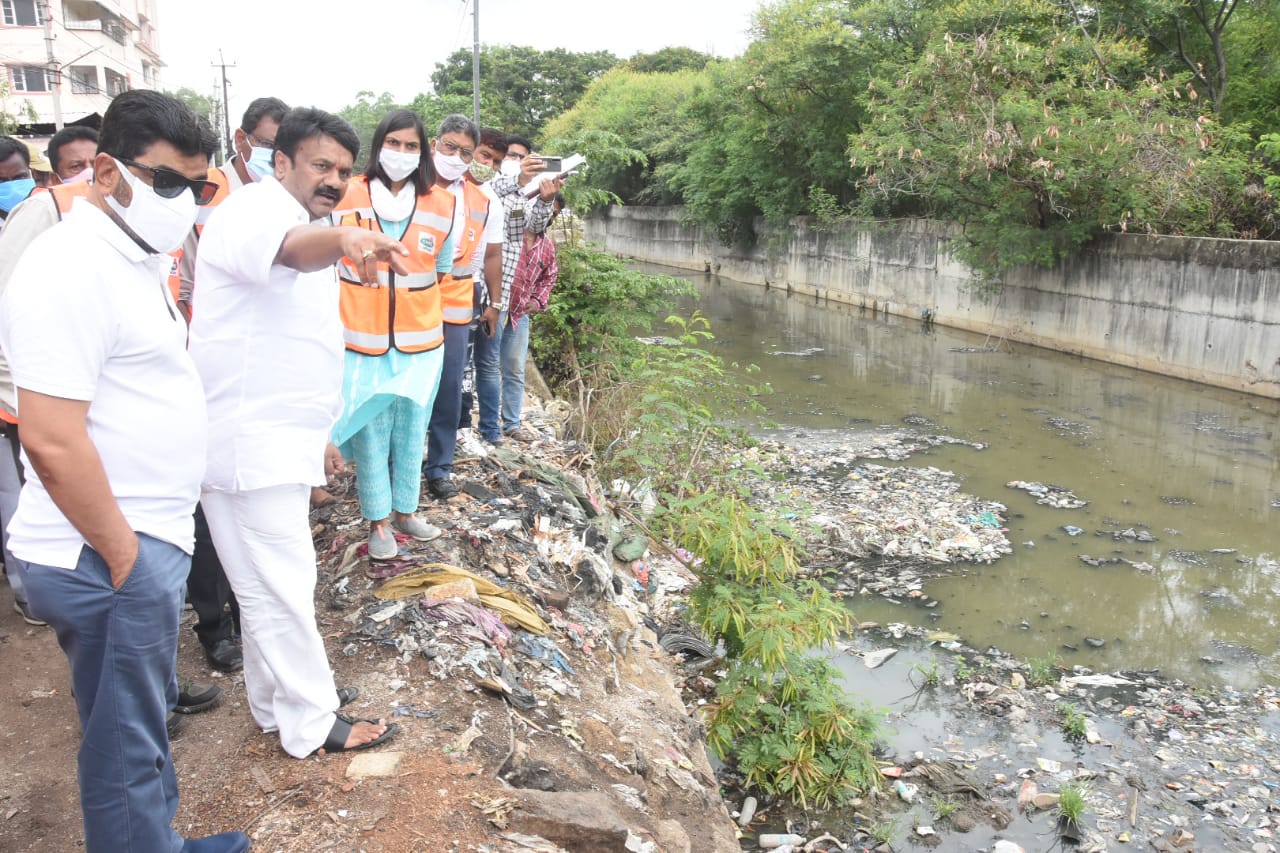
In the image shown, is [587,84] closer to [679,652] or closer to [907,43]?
[907,43]

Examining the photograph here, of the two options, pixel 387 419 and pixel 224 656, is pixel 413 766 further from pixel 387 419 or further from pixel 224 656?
pixel 387 419

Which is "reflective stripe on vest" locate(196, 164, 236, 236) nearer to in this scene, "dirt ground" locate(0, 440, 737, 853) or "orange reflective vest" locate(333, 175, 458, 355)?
"orange reflective vest" locate(333, 175, 458, 355)

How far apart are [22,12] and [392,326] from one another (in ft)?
121

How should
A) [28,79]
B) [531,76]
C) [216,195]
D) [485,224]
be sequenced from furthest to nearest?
[531,76]
[28,79]
[485,224]
[216,195]

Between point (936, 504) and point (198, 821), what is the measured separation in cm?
617

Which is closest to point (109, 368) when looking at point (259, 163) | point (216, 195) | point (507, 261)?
point (216, 195)

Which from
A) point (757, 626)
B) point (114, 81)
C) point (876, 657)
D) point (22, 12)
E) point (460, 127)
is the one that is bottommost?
point (876, 657)

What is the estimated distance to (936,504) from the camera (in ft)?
24.5

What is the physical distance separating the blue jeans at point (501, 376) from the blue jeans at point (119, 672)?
3358mm

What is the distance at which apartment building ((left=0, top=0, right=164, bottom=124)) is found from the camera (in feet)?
102

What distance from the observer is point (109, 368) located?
1.82 metres

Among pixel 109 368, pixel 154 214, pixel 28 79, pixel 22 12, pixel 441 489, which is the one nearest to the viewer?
pixel 109 368

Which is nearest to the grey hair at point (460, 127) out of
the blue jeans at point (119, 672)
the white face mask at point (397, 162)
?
the white face mask at point (397, 162)

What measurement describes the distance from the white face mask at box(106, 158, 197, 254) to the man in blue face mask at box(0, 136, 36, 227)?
228 centimetres
